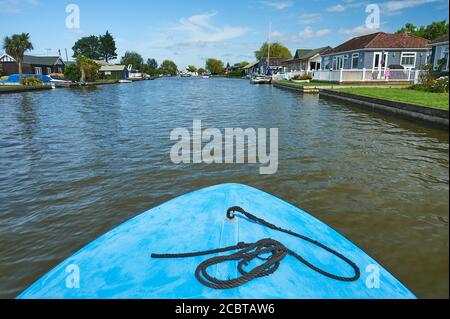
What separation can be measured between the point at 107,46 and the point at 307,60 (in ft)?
376

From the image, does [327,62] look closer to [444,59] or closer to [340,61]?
[340,61]

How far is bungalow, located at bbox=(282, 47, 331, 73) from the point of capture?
53.7 meters

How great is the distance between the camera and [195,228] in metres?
3.66

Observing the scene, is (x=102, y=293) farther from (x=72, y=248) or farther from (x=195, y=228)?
(x=72, y=248)

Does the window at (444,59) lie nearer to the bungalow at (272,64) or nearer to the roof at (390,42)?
the roof at (390,42)

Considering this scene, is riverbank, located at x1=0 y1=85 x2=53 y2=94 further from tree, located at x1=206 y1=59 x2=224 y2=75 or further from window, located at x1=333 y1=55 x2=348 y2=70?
tree, located at x1=206 y1=59 x2=224 y2=75

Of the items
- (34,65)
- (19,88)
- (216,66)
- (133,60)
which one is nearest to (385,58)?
(19,88)

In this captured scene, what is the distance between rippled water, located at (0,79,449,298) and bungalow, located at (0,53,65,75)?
2320 inches

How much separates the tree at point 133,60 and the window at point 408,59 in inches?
4834

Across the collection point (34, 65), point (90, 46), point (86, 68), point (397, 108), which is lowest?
point (397, 108)

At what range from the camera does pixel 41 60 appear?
227 ft
